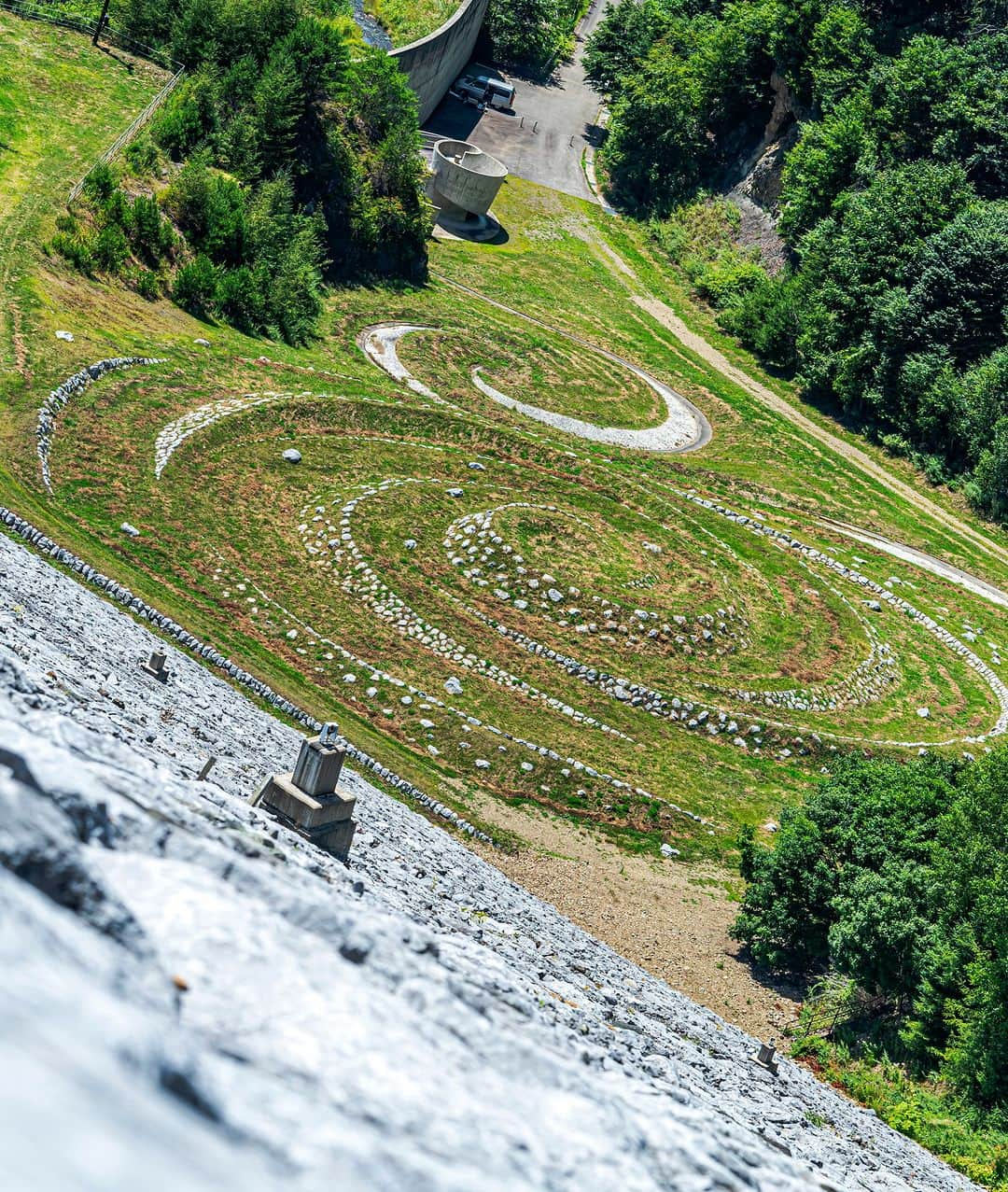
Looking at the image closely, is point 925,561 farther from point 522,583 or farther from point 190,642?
point 190,642

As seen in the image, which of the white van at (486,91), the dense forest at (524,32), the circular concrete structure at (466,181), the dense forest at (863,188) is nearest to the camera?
the dense forest at (863,188)

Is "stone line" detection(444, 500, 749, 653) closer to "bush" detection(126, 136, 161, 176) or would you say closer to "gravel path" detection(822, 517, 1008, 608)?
"gravel path" detection(822, 517, 1008, 608)

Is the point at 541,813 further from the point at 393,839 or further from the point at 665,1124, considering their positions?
the point at 665,1124

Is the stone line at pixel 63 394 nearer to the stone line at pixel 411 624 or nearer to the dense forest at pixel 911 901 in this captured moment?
the stone line at pixel 411 624

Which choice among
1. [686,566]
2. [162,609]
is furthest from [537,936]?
[686,566]

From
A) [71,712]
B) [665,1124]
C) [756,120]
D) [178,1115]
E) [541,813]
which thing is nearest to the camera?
[178,1115]

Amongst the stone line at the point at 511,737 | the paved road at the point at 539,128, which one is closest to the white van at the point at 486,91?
the paved road at the point at 539,128

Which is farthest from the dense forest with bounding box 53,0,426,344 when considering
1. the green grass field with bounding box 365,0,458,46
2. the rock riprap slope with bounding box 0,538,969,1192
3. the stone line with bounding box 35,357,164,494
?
the rock riprap slope with bounding box 0,538,969,1192
